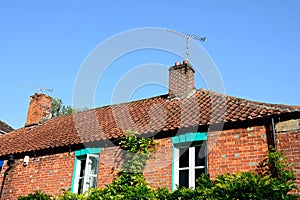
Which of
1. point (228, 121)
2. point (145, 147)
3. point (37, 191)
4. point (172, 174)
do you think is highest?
point (228, 121)

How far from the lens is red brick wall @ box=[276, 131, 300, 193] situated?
26.0 ft

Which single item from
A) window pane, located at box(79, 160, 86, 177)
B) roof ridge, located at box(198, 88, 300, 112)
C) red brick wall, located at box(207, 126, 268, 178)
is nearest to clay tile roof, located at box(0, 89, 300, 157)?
roof ridge, located at box(198, 88, 300, 112)

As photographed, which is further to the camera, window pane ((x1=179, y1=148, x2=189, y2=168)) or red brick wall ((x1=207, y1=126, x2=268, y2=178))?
window pane ((x1=179, y1=148, x2=189, y2=168))

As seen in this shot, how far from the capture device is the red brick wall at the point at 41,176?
1175 centimetres

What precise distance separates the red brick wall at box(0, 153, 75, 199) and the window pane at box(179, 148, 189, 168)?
4.43 meters

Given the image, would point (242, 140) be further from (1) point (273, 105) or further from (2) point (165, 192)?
(2) point (165, 192)

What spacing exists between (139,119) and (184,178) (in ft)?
11.1

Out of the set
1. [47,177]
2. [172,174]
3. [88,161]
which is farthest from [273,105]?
[47,177]

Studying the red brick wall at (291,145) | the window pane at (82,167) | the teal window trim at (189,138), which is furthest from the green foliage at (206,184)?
the window pane at (82,167)

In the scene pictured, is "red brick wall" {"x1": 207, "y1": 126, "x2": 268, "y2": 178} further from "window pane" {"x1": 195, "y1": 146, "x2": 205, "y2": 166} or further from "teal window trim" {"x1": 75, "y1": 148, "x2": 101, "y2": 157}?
"teal window trim" {"x1": 75, "y1": 148, "x2": 101, "y2": 157}

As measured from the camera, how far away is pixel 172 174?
9539 millimetres

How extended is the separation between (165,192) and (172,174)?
2.97 feet

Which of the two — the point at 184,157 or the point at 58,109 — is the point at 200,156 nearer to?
the point at 184,157

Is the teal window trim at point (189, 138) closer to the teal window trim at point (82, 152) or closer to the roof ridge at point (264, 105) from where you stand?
the roof ridge at point (264, 105)
